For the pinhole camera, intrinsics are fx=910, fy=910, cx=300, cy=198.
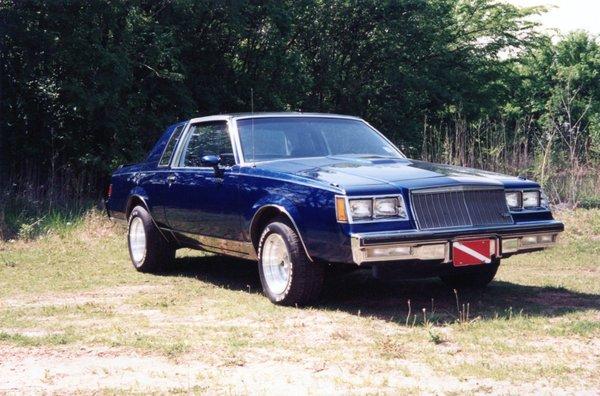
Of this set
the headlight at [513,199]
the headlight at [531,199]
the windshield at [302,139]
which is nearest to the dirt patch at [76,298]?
the windshield at [302,139]

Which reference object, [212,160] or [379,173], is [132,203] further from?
[379,173]

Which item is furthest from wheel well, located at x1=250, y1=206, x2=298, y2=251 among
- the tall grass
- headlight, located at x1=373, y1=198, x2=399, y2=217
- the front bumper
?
the tall grass

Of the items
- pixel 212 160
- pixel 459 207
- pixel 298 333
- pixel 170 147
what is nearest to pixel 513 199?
pixel 459 207

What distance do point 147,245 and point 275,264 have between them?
2657mm

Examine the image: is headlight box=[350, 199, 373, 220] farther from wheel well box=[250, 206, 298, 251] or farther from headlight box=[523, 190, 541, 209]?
headlight box=[523, 190, 541, 209]

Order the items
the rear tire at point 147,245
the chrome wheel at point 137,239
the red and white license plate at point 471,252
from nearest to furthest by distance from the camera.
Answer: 1. the red and white license plate at point 471,252
2. the rear tire at point 147,245
3. the chrome wheel at point 137,239

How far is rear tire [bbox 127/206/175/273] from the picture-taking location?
10203 mm

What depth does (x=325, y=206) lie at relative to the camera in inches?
287

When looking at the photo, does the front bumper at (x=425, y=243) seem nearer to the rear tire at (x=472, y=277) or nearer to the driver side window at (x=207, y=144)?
the rear tire at (x=472, y=277)

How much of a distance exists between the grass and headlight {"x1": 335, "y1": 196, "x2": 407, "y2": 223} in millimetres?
750

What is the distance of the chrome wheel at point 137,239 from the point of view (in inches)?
409

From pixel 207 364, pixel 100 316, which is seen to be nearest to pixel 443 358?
pixel 207 364

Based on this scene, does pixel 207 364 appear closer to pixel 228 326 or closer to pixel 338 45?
pixel 228 326

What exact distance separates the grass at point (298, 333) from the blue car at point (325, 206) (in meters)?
0.44
